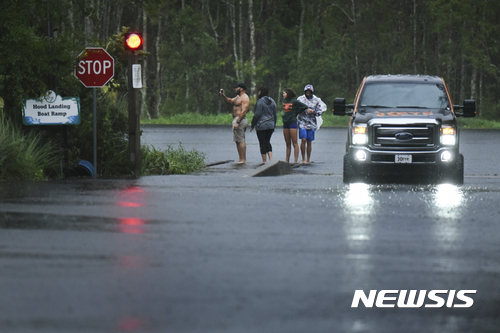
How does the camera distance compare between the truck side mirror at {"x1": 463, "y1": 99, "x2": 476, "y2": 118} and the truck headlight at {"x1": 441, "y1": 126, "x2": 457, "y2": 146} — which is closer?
the truck headlight at {"x1": 441, "y1": 126, "x2": 457, "y2": 146}

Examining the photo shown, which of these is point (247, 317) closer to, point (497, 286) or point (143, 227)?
point (497, 286)

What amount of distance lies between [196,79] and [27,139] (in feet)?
202

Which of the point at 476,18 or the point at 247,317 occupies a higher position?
the point at 476,18

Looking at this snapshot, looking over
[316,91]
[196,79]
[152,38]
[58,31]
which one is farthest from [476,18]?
[58,31]

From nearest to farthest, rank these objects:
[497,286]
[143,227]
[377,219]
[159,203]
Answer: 1. [497,286]
2. [143,227]
3. [377,219]
4. [159,203]

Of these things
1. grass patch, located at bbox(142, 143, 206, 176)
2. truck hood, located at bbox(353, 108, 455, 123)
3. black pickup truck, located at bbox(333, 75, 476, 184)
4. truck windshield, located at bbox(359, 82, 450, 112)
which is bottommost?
grass patch, located at bbox(142, 143, 206, 176)

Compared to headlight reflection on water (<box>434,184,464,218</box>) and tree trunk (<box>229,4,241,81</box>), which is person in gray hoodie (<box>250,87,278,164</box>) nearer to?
headlight reflection on water (<box>434,184,464,218</box>)

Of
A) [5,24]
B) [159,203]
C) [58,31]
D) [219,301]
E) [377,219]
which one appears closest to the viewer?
[219,301]

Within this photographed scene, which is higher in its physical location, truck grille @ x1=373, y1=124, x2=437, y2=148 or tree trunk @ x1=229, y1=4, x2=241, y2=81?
tree trunk @ x1=229, y1=4, x2=241, y2=81

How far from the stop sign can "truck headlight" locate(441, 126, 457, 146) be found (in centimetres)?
600

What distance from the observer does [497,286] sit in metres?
7.43

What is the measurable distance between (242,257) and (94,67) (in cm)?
994

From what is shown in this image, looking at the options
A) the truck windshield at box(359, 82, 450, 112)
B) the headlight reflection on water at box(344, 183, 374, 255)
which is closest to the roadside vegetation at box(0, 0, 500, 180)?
the truck windshield at box(359, 82, 450, 112)

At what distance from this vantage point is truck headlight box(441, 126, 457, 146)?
53.9 feet
